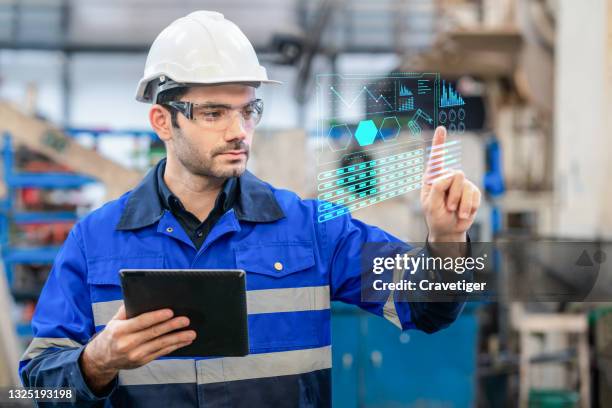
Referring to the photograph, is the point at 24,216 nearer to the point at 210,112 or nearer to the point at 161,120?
the point at 161,120

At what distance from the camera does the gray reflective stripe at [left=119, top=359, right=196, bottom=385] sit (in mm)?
1795

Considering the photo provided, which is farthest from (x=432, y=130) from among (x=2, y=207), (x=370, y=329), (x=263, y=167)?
(x=2, y=207)

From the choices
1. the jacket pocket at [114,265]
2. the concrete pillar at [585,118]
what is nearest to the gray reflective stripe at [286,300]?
the jacket pocket at [114,265]

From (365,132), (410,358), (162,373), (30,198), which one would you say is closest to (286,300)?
(162,373)

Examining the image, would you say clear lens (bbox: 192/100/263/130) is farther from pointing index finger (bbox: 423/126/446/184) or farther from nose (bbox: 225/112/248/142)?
pointing index finger (bbox: 423/126/446/184)

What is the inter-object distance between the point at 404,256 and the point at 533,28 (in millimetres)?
6200

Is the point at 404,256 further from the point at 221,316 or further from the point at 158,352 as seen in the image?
the point at 158,352

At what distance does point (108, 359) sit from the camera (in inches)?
61.9

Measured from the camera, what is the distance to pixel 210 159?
177 centimetres

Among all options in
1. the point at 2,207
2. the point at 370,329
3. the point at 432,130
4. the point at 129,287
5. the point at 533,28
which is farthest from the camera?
the point at 533,28

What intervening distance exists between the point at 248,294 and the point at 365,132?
0.47 meters

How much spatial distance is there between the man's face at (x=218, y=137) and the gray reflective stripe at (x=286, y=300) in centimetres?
30

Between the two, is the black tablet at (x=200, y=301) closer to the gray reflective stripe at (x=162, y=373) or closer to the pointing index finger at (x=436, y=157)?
the gray reflective stripe at (x=162, y=373)

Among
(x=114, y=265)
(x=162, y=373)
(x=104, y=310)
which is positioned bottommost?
(x=162, y=373)
